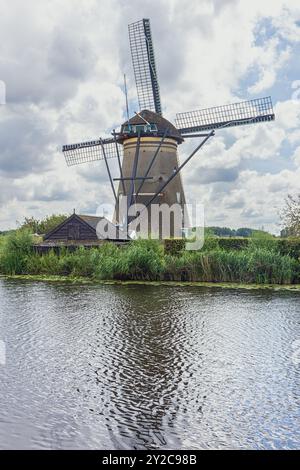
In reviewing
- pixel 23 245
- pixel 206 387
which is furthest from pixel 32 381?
pixel 23 245

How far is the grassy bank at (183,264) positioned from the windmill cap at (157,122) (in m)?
7.33

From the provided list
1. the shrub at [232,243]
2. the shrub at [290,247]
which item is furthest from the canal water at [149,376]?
the shrub at [232,243]

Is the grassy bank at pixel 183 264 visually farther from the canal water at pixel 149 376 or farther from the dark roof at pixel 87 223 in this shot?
the canal water at pixel 149 376

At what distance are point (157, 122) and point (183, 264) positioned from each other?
31.3ft

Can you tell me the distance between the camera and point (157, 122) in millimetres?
24344

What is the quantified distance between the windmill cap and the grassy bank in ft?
24.0

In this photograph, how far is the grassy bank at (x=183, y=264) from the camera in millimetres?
16859

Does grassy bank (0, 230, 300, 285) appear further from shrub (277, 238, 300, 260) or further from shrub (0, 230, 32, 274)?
shrub (0, 230, 32, 274)

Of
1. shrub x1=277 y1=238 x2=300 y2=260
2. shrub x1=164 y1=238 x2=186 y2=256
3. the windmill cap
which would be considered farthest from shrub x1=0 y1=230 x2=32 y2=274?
shrub x1=277 y1=238 x2=300 y2=260

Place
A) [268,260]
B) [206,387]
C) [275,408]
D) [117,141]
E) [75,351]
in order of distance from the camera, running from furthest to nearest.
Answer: [117,141]
[268,260]
[75,351]
[206,387]
[275,408]

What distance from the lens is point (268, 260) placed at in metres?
16.8

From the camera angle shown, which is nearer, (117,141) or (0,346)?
(0,346)
